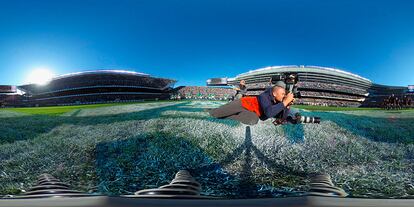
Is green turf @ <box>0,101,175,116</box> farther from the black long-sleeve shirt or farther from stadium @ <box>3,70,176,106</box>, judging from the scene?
the black long-sleeve shirt

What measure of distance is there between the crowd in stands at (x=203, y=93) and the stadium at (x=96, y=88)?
84 mm

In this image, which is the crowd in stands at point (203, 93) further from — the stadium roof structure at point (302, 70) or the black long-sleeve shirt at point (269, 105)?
the black long-sleeve shirt at point (269, 105)

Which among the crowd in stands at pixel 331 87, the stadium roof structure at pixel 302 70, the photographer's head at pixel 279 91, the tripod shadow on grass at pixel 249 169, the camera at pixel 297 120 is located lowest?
the tripod shadow on grass at pixel 249 169

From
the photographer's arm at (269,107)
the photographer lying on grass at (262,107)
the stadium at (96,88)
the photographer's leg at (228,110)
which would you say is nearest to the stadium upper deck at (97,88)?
the stadium at (96,88)

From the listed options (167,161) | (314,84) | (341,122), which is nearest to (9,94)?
(167,161)

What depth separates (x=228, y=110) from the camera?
1.22 metres

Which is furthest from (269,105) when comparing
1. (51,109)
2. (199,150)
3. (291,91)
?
(51,109)

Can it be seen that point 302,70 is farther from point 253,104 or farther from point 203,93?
point 203,93

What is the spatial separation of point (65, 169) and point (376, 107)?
A: 1932 mm

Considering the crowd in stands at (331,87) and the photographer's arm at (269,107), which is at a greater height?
the crowd in stands at (331,87)

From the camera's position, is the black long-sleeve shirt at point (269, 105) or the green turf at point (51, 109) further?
the green turf at point (51, 109)

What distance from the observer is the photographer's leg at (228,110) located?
1159 mm

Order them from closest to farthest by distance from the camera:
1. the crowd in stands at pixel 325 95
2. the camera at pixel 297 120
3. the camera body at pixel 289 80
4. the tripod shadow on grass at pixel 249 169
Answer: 1. the tripod shadow on grass at pixel 249 169
2. the camera body at pixel 289 80
3. the camera at pixel 297 120
4. the crowd in stands at pixel 325 95

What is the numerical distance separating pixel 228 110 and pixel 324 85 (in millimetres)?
731
